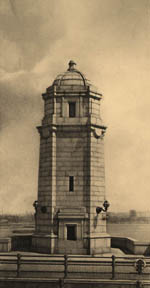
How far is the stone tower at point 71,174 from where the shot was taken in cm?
1989

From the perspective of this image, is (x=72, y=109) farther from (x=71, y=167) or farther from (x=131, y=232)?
(x=131, y=232)

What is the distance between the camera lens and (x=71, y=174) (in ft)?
67.2

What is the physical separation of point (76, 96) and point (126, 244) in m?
10.6

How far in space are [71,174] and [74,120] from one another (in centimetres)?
343

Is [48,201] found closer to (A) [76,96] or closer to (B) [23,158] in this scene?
(B) [23,158]

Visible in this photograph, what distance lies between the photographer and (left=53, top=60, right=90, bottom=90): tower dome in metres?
21.6

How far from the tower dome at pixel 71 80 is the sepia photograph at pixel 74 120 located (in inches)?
2.7

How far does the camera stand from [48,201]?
20.3 meters

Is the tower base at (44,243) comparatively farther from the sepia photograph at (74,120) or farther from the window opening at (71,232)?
the window opening at (71,232)

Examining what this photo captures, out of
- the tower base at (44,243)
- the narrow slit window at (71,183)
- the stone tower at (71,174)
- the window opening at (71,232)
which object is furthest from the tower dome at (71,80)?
the tower base at (44,243)

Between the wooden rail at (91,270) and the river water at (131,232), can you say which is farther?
the river water at (131,232)

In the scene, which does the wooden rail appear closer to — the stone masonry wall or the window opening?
the window opening

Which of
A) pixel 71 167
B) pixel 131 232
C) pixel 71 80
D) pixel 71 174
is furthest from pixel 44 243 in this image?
pixel 131 232

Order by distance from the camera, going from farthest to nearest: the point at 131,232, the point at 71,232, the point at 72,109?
the point at 131,232 < the point at 72,109 < the point at 71,232
